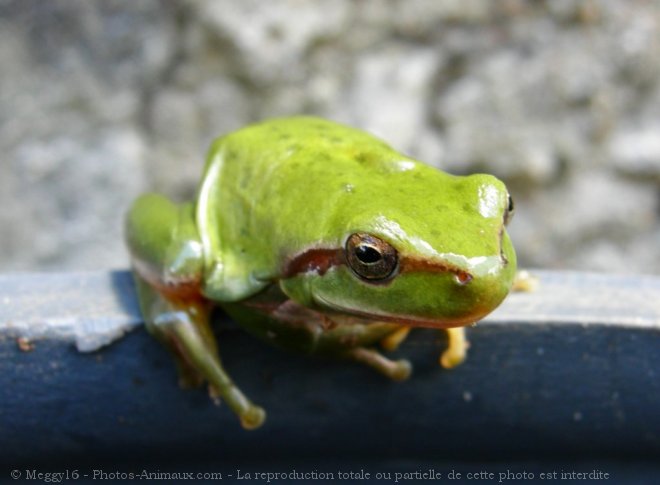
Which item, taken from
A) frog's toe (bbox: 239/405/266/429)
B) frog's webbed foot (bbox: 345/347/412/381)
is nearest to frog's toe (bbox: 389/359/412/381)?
frog's webbed foot (bbox: 345/347/412/381)

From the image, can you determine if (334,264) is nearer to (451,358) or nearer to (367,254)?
(367,254)

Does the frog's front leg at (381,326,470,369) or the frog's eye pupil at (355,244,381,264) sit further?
the frog's front leg at (381,326,470,369)

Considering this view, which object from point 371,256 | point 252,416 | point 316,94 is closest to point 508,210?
point 371,256

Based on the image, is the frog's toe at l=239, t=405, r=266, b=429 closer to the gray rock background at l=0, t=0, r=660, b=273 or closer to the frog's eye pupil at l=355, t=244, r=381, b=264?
the frog's eye pupil at l=355, t=244, r=381, b=264

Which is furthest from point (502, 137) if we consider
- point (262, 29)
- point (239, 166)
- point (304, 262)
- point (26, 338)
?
point (26, 338)

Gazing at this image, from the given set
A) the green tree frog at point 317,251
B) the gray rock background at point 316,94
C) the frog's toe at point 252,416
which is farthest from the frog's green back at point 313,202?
the gray rock background at point 316,94

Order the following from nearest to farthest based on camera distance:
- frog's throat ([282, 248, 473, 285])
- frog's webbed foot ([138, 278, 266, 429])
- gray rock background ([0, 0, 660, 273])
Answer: frog's throat ([282, 248, 473, 285]), frog's webbed foot ([138, 278, 266, 429]), gray rock background ([0, 0, 660, 273])
